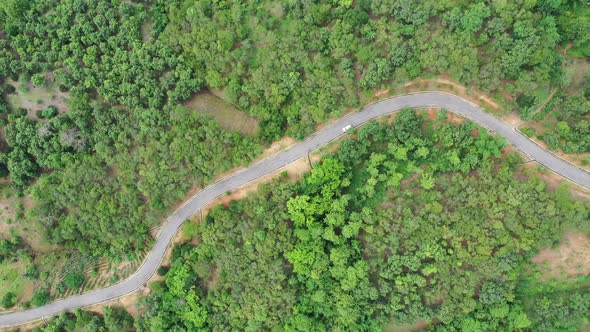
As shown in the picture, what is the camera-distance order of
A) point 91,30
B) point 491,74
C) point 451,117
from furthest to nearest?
point 91,30 < point 451,117 < point 491,74

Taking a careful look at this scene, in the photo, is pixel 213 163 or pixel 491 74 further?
pixel 213 163

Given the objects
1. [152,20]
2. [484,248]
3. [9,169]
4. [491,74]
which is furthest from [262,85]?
[9,169]

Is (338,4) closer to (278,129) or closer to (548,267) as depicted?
(278,129)

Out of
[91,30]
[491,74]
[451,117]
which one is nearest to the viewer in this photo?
[491,74]

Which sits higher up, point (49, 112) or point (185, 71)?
point (185, 71)

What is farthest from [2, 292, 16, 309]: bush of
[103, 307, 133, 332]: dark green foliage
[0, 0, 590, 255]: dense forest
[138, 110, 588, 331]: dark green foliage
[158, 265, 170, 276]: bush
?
[158, 265, 170, 276]: bush

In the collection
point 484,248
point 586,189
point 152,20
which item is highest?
point 152,20

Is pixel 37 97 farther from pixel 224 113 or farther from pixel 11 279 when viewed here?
pixel 224 113

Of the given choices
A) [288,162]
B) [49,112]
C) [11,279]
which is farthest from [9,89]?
[288,162]
